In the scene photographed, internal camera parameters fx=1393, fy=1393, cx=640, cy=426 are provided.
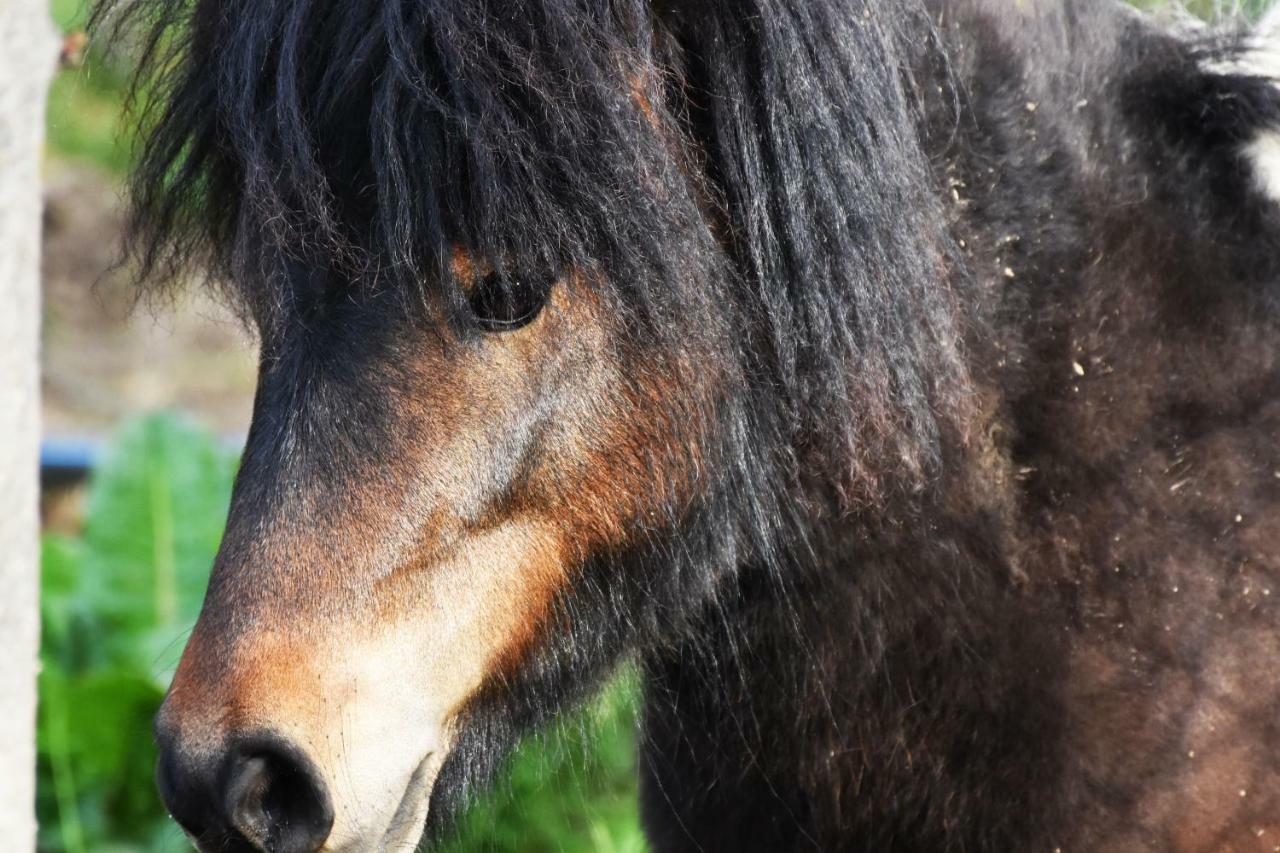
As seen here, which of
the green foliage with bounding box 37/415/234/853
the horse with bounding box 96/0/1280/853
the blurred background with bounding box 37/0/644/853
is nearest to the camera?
the horse with bounding box 96/0/1280/853

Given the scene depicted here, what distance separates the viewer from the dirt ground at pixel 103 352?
727 centimetres

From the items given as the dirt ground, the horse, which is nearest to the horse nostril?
the horse

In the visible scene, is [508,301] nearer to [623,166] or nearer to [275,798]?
[623,166]

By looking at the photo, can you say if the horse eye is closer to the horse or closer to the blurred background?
the horse

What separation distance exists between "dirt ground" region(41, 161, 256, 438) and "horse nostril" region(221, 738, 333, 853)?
553cm

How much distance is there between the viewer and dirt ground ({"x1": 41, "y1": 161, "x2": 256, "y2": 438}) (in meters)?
7.27

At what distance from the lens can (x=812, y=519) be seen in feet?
6.74

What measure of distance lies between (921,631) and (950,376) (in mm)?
381

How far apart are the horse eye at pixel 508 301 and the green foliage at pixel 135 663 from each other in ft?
6.03

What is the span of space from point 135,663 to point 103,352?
3840mm

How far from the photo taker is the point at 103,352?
7754 mm

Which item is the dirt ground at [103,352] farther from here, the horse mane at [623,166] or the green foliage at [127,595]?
the horse mane at [623,166]

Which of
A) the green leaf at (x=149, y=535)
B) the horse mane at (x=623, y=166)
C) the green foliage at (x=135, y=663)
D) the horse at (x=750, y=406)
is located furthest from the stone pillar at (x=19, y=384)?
the green leaf at (x=149, y=535)

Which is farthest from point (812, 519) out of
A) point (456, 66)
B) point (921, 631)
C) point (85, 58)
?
point (85, 58)
